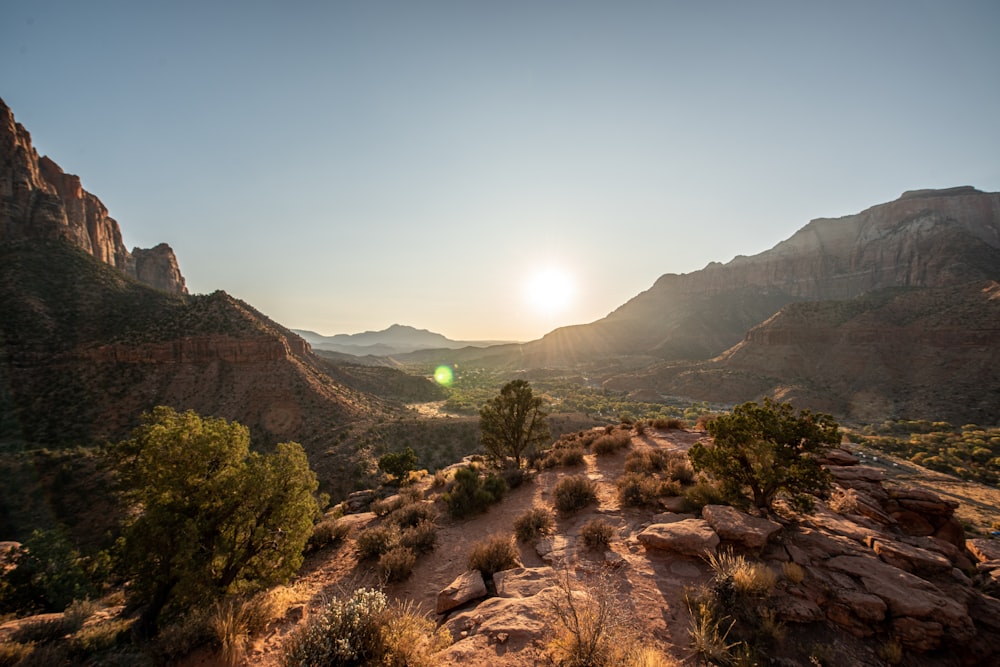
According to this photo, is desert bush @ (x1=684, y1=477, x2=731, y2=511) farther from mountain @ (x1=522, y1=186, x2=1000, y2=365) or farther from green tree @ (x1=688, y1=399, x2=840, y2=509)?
mountain @ (x1=522, y1=186, x2=1000, y2=365)

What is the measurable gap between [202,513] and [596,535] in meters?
8.76

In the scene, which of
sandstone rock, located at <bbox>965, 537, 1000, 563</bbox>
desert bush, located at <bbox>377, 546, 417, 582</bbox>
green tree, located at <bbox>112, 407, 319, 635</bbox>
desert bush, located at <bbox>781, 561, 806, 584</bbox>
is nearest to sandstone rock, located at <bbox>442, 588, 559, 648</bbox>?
desert bush, located at <bbox>377, 546, 417, 582</bbox>

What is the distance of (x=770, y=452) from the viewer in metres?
7.99

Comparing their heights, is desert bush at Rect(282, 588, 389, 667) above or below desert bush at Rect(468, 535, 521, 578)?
above

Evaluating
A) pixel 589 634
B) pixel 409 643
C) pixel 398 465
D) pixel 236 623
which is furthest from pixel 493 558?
pixel 398 465

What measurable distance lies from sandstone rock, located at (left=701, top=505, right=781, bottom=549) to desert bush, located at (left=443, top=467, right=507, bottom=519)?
23.5ft

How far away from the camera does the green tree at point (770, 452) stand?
7.77 metres

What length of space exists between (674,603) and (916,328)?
284ft

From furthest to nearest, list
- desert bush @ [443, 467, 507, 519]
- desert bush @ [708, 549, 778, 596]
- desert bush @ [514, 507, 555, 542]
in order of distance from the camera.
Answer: desert bush @ [443, 467, 507, 519]
desert bush @ [514, 507, 555, 542]
desert bush @ [708, 549, 778, 596]

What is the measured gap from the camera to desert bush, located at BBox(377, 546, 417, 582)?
812 centimetres

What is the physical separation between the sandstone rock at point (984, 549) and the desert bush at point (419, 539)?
13.0 meters

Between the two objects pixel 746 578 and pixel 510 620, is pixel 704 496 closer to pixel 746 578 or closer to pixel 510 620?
pixel 746 578

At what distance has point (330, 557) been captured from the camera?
9.83m

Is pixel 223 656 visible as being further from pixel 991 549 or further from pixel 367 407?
pixel 367 407
